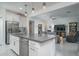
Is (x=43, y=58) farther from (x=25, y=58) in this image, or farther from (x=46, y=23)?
(x=46, y=23)

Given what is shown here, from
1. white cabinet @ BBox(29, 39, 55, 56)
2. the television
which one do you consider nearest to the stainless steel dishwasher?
white cabinet @ BBox(29, 39, 55, 56)

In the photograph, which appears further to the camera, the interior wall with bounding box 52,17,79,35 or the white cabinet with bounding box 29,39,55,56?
the interior wall with bounding box 52,17,79,35

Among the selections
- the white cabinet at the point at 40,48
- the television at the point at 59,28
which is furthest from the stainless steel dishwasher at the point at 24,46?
the television at the point at 59,28

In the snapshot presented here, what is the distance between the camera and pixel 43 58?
70.4 inches

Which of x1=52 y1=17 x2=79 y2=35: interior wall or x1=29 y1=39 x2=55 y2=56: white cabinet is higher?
x1=52 y1=17 x2=79 y2=35: interior wall

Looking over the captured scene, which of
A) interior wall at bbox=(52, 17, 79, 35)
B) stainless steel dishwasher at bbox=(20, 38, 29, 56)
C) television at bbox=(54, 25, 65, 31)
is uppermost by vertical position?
interior wall at bbox=(52, 17, 79, 35)

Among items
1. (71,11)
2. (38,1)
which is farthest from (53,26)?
(38,1)

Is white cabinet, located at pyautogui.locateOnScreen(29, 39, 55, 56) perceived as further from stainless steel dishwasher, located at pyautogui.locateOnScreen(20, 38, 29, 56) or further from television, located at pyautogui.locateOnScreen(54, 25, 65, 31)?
television, located at pyautogui.locateOnScreen(54, 25, 65, 31)

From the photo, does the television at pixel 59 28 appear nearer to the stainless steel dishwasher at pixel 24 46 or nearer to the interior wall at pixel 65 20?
the interior wall at pixel 65 20

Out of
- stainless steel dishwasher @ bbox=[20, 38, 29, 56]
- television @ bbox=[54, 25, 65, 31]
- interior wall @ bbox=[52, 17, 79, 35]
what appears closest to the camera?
interior wall @ bbox=[52, 17, 79, 35]

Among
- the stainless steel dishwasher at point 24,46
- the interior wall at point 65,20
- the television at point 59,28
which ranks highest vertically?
the interior wall at point 65,20

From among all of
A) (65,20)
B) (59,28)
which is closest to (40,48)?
(59,28)

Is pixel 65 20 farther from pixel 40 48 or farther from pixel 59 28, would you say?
pixel 40 48

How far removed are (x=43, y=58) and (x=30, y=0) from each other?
1.23 m
